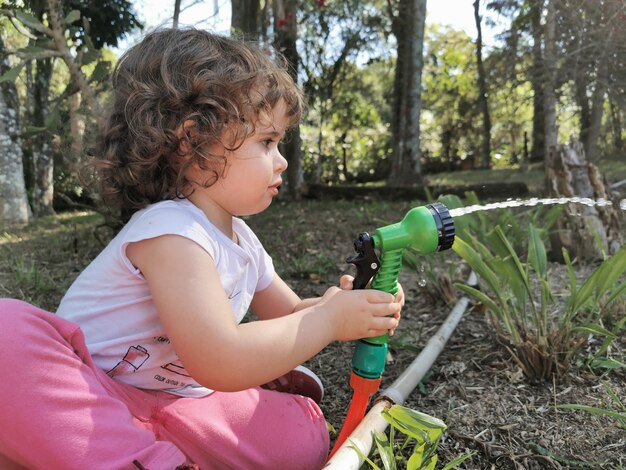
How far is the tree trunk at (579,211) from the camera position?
117 inches

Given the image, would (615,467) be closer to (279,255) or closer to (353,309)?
(353,309)

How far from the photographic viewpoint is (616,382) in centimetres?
151

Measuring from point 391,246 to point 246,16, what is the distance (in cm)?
570

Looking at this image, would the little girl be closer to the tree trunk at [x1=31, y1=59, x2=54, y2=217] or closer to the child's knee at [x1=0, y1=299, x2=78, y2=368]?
the child's knee at [x1=0, y1=299, x2=78, y2=368]

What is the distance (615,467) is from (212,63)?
47.4 inches

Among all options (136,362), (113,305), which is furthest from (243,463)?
(113,305)

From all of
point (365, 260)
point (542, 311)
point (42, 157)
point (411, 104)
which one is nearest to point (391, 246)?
point (365, 260)

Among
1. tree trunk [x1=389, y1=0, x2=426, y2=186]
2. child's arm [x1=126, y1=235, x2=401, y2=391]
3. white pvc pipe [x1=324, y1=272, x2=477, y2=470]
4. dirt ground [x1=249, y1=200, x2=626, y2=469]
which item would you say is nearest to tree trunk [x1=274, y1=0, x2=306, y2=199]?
tree trunk [x1=389, y1=0, x2=426, y2=186]

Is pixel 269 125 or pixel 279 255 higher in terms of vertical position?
pixel 269 125

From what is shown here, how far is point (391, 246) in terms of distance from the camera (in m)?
1.14

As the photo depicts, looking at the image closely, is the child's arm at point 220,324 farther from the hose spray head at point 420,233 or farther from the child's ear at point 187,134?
the child's ear at point 187,134

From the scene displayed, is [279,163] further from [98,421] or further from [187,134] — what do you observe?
[98,421]

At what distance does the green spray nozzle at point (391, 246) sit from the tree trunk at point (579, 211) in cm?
208

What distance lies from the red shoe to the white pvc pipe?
0.20m
